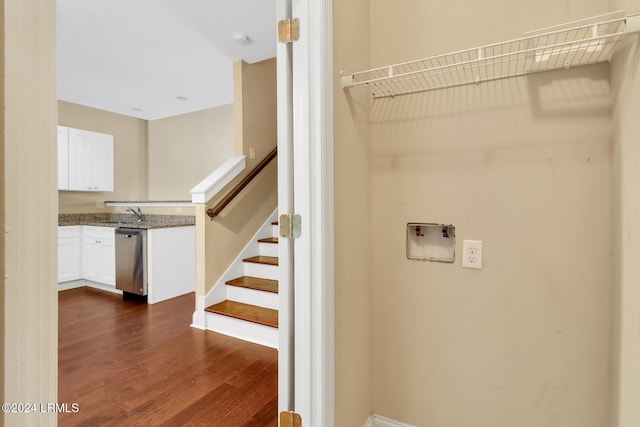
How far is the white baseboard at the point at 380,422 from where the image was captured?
147 centimetres

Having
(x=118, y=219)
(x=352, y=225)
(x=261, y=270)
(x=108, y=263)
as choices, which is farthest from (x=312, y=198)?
(x=118, y=219)

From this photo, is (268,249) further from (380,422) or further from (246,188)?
(380,422)

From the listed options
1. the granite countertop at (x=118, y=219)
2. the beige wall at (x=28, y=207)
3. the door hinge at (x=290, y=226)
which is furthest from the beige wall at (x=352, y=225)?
the granite countertop at (x=118, y=219)

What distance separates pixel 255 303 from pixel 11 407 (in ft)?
8.41

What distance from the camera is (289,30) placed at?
1.19 m

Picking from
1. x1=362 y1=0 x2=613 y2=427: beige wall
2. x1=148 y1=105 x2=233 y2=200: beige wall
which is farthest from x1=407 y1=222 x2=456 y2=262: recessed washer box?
x1=148 y1=105 x2=233 y2=200: beige wall

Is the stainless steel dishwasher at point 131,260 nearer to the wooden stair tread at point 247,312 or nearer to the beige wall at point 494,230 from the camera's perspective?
the wooden stair tread at point 247,312

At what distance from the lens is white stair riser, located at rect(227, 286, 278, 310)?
2762 millimetres

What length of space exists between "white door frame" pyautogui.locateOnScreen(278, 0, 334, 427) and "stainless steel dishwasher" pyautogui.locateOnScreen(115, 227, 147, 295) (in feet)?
9.97

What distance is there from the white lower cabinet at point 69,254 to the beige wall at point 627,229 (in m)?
5.31

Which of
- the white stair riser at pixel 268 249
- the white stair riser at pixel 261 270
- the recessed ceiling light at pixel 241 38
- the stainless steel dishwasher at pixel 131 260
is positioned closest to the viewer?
the recessed ceiling light at pixel 241 38

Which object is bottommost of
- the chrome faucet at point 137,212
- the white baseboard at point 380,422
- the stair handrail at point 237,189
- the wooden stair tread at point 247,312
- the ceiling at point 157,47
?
the white baseboard at point 380,422

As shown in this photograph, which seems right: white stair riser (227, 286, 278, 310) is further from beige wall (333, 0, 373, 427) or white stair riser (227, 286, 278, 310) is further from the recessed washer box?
the recessed washer box

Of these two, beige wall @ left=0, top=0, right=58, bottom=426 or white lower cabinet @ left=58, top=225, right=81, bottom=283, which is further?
white lower cabinet @ left=58, top=225, right=81, bottom=283
